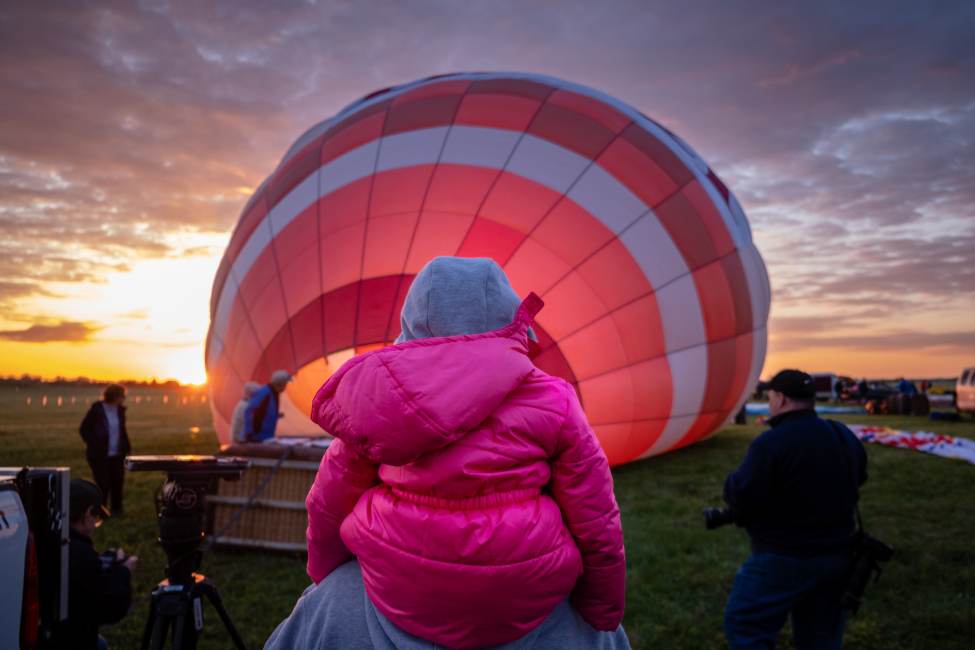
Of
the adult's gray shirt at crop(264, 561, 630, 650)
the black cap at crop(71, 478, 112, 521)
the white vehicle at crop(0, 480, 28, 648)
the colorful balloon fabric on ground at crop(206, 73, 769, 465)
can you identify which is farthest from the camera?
the colorful balloon fabric on ground at crop(206, 73, 769, 465)

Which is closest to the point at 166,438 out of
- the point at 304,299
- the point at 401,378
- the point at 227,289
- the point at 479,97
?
the point at 227,289

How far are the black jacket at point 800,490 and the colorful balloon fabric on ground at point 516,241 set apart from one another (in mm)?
2936

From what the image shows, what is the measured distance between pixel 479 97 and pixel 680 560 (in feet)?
14.6

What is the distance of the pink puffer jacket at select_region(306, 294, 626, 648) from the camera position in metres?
1.37

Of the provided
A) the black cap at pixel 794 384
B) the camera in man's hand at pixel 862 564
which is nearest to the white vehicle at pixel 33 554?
the black cap at pixel 794 384

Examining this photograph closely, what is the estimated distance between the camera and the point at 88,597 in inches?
101

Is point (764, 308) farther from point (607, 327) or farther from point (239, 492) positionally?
point (239, 492)

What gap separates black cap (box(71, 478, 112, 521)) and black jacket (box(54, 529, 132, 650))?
0.36ft

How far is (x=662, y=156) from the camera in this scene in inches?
263

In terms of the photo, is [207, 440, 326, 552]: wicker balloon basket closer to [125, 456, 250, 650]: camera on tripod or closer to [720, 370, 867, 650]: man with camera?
[125, 456, 250, 650]: camera on tripod

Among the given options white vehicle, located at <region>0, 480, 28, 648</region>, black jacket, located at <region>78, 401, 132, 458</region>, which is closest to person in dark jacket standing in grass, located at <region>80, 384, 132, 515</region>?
black jacket, located at <region>78, 401, 132, 458</region>

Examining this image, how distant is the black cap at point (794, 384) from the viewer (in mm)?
3123

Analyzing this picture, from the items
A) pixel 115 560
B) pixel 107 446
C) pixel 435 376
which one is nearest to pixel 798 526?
pixel 435 376

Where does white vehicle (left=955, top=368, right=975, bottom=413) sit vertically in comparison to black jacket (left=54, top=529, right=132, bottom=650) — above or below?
above
